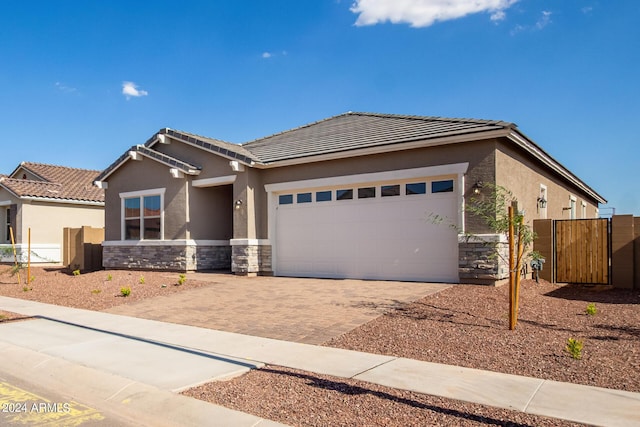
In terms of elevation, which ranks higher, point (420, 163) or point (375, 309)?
point (420, 163)

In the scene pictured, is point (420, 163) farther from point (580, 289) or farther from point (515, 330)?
point (515, 330)

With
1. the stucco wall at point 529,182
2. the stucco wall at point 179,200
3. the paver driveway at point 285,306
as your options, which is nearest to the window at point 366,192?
the paver driveway at point 285,306

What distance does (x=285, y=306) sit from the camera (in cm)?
1105

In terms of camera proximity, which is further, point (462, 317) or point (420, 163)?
point (420, 163)

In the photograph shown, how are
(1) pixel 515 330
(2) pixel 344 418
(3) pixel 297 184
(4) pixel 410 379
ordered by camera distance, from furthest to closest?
(3) pixel 297 184 → (1) pixel 515 330 → (4) pixel 410 379 → (2) pixel 344 418

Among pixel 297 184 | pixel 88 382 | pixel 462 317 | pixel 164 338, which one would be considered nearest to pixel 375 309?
pixel 462 317

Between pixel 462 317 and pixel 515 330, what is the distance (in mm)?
1172

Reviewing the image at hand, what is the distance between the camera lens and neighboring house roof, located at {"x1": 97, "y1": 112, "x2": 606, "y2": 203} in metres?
13.4

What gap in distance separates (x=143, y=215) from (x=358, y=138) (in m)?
8.82

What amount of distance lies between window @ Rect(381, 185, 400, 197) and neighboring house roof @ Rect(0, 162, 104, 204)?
17.9 m

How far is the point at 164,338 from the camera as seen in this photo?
866cm

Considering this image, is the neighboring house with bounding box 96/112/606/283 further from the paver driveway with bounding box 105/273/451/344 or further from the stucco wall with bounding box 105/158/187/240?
the paver driveway with bounding box 105/273/451/344

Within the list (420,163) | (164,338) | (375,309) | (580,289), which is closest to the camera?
(164,338)

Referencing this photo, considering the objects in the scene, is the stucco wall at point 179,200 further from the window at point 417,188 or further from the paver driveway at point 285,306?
the window at point 417,188
